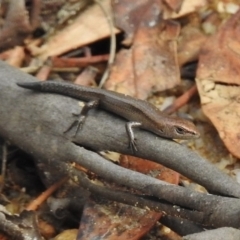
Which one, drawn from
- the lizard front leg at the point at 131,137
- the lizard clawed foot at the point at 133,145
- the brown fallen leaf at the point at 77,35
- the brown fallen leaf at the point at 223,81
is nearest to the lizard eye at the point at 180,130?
the brown fallen leaf at the point at 223,81

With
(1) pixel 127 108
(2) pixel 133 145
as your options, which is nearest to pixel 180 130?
(1) pixel 127 108

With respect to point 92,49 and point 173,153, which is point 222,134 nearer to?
point 173,153

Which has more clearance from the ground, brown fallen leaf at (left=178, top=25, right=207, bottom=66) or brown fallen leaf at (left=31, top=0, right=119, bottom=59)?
brown fallen leaf at (left=31, top=0, right=119, bottom=59)

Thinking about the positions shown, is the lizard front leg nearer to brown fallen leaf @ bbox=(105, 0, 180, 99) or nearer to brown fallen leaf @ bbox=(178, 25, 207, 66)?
brown fallen leaf @ bbox=(105, 0, 180, 99)

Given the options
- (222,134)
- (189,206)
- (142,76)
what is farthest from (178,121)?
(189,206)

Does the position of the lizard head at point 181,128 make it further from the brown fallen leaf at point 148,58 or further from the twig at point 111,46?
the twig at point 111,46

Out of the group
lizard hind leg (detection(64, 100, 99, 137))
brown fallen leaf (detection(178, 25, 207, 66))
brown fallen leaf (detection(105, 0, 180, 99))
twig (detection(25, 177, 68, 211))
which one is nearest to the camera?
lizard hind leg (detection(64, 100, 99, 137))

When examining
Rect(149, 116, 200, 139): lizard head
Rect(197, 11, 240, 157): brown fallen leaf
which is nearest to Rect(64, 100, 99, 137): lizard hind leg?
Rect(149, 116, 200, 139): lizard head
